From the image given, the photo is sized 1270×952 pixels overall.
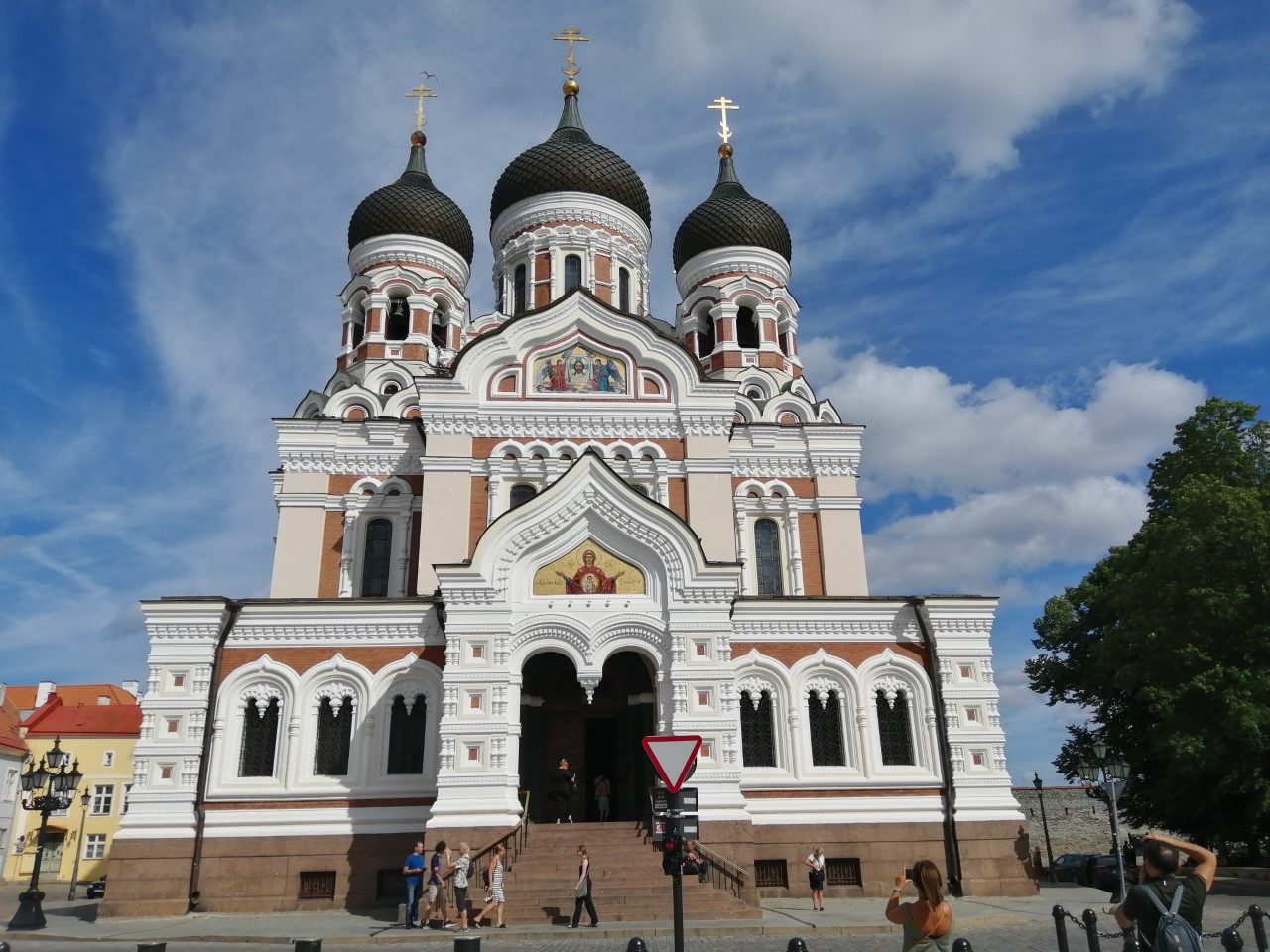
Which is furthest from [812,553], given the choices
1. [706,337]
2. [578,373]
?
[706,337]

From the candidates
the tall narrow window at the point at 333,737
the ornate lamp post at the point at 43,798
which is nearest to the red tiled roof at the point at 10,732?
the ornate lamp post at the point at 43,798

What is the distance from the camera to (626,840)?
1698 centimetres

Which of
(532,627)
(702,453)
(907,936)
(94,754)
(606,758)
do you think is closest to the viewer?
(907,936)

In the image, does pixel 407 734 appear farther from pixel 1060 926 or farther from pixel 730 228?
pixel 730 228

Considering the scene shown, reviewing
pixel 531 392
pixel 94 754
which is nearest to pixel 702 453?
pixel 531 392

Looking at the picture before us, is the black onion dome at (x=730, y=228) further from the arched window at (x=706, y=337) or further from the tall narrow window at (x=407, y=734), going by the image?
the tall narrow window at (x=407, y=734)

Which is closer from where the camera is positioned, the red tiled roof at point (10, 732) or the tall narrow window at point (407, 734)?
the tall narrow window at point (407, 734)

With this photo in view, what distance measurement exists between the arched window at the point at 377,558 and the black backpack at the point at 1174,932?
20.3 m

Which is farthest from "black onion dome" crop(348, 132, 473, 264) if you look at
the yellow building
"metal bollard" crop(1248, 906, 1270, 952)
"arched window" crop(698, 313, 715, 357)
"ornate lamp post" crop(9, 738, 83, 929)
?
"metal bollard" crop(1248, 906, 1270, 952)

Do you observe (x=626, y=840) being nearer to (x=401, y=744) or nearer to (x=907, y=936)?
(x=401, y=744)

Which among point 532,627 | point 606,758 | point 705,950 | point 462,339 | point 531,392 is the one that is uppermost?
point 462,339

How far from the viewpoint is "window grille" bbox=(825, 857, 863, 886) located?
18891 mm

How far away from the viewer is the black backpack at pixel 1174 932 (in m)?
5.28

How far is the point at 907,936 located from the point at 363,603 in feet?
49.4
